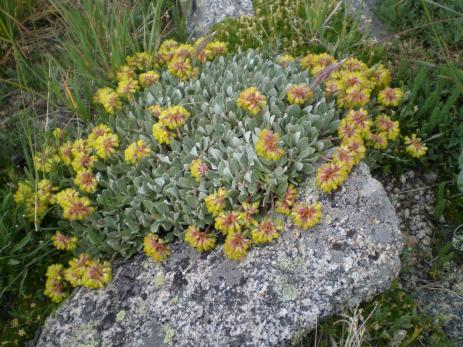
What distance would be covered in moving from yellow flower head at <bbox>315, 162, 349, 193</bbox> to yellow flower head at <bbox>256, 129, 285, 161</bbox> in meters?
0.29

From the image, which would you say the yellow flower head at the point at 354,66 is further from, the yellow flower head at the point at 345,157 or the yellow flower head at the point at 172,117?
the yellow flower head at the point at 172,117

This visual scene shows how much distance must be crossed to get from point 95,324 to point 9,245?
820 millimetres

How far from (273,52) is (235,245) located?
78.3 inches

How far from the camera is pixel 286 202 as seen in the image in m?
3.26

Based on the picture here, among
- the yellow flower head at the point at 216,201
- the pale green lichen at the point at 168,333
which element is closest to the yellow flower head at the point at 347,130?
the yellow flower head at the point at 216,201

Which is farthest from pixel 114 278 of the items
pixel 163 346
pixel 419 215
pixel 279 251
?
pixel 419 215

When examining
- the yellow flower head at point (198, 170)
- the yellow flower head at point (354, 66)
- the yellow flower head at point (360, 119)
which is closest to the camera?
the yellow flower head at point (198, 170)

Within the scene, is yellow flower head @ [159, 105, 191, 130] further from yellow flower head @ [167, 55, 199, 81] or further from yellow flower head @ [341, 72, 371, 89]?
yellow flower head @ [341, 72, 371, 89]

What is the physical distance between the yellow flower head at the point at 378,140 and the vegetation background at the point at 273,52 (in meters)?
0.12

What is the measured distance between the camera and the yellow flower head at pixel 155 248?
327 cm

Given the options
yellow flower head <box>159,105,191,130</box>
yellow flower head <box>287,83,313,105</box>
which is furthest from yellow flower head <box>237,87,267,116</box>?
yellow flower head <box>159,105,191,130</box>

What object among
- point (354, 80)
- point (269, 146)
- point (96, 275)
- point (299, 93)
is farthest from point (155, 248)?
point (354, 80)

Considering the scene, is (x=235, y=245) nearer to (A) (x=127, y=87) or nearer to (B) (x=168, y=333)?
(B) (x=168, y=333)

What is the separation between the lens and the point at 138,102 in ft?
13.1
